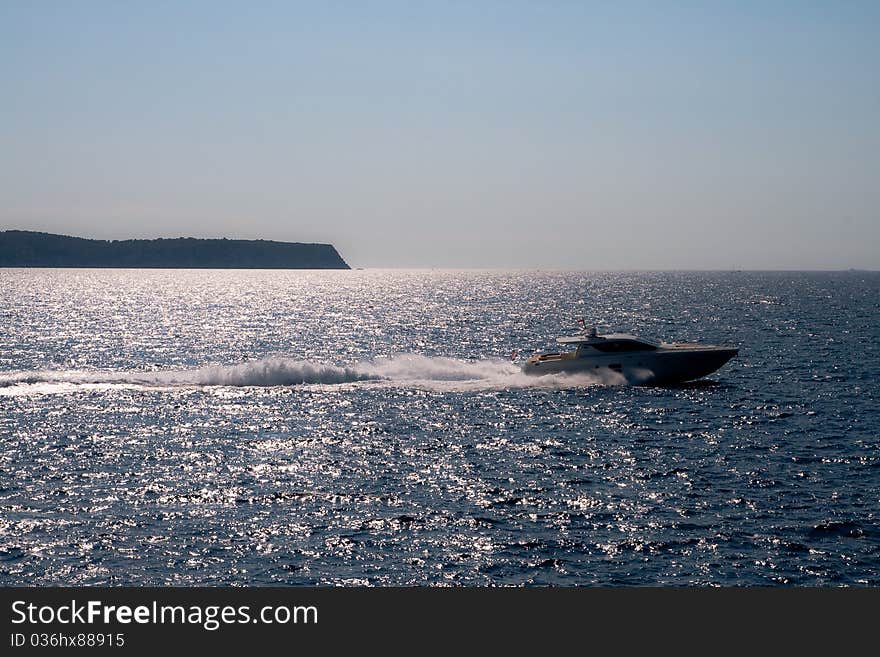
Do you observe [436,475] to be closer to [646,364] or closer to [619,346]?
[619,346]

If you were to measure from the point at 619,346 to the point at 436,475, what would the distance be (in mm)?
24807

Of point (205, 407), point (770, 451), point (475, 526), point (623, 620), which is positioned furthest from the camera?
point (205, 407)

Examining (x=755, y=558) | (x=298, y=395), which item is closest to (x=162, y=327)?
(x=298, y=395)

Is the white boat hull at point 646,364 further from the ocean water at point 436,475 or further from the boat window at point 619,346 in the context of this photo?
the ocean water at point 436,475

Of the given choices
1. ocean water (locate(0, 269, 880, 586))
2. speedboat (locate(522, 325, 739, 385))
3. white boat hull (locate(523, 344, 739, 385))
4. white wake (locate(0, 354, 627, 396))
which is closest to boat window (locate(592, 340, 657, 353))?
speedboat (locate(522, 325, 739, 385))

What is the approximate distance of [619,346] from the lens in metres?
54.3

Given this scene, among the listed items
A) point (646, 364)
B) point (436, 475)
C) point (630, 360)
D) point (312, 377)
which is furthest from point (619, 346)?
point (436, 475)

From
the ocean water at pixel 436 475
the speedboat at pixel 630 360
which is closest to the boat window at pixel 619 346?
the speedboat at pixel 630 360

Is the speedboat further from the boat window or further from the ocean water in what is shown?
the ocean water

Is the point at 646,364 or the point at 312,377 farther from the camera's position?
the point at 312,377

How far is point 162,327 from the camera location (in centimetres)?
11306

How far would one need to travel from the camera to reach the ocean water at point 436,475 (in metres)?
23.3

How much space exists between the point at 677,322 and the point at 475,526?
98.5 meters

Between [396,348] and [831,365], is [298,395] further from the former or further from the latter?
[831,365]
